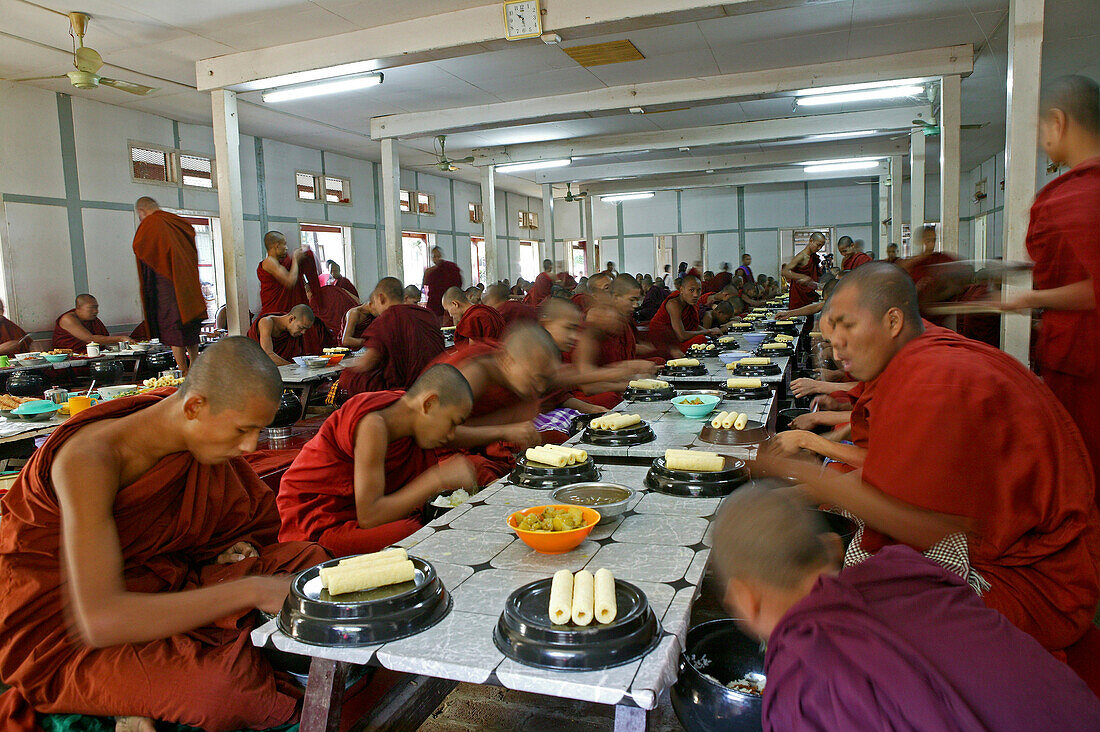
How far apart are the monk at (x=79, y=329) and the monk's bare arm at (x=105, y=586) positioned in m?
7.15

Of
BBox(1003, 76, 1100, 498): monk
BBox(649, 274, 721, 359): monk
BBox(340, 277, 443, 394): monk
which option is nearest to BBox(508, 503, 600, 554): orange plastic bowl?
BBox(1003, 76, 1100, 498): monk

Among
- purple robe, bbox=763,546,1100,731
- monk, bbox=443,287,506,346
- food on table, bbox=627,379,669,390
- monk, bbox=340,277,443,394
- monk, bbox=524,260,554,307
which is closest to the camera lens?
purple robe, bbox=763,546,1100,731

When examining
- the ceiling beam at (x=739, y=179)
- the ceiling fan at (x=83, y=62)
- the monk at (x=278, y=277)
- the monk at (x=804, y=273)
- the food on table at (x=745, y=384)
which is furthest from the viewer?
the ceiling beam at (x=739, y=179)

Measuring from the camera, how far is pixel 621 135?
1188cm

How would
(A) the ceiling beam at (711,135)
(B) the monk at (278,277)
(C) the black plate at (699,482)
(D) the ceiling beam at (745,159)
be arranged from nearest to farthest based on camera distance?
(C) the black plate at (699,482), (B) the monk at (278,277), (A) the ceiling beam at (711,135), (D) the ceiling beam at (745,159)

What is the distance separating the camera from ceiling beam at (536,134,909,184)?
45.1ft

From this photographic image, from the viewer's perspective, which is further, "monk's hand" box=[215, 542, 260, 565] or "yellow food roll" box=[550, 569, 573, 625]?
"monk's hand" box=[215, 542, 260, 565]

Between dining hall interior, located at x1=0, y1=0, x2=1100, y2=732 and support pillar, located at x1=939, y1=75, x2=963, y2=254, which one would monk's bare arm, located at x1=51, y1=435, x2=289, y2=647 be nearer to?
dining hall interior, located at x1=0, y1=0, x2=1100, y2=732

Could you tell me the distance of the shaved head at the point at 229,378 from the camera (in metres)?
1.90

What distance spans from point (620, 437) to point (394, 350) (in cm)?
260

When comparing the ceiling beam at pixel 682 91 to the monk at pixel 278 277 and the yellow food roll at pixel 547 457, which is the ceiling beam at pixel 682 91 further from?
the yellow food roll at pixel 547 457

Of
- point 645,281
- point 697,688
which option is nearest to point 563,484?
point 697,688

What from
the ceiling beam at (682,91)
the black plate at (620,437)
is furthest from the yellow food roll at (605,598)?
the ceiling beam at (682,91)

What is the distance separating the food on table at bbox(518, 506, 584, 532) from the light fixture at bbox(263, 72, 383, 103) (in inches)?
242
